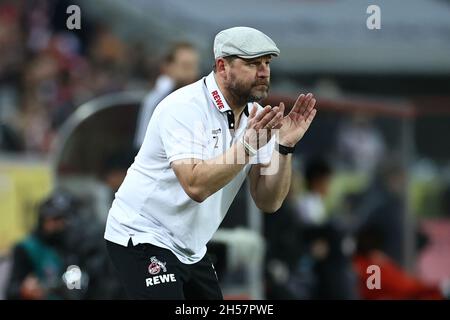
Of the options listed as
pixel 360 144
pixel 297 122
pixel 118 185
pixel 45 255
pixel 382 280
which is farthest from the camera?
pixel 360 144

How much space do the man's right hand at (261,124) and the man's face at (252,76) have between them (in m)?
0.22

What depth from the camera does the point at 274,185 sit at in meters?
7.22

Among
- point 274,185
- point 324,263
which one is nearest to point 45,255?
point 324,263

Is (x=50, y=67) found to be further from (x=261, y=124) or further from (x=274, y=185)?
(x=261, y=124)

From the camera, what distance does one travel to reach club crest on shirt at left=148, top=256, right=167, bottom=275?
277 inches

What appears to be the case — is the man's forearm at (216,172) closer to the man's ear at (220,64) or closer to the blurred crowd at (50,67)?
the man's ear at (220,64)

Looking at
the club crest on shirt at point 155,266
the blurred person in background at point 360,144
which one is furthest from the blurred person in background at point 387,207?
the club crest on shirt at point 155,266

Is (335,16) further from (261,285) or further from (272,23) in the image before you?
(261,285)

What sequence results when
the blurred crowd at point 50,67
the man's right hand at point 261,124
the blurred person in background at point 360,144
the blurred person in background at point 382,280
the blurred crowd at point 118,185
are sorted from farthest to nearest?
the blurred crowd at point 50,67 < the blurred person in background at point 360,144 < the blurred person in background at point 382,280 < the blurred crowd at point 118,185 < the man's right hand at point 261,124

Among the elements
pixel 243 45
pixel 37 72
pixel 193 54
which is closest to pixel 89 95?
pixel 37 72

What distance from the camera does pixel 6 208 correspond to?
13.0m

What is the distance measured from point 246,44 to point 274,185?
83 centimetres

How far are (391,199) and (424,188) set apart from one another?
4562mm

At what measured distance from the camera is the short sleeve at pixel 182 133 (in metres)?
6.85
